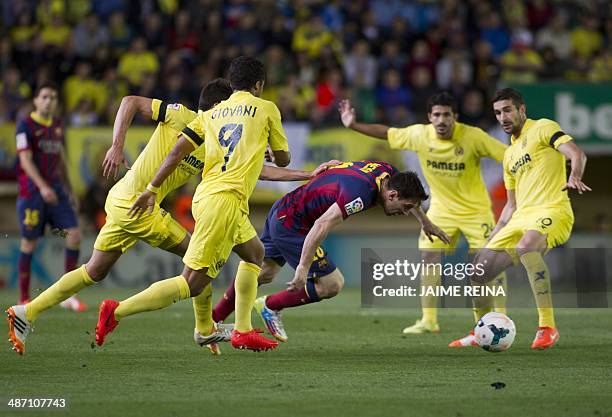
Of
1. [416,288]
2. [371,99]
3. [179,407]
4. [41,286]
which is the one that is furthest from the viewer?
[371,99]

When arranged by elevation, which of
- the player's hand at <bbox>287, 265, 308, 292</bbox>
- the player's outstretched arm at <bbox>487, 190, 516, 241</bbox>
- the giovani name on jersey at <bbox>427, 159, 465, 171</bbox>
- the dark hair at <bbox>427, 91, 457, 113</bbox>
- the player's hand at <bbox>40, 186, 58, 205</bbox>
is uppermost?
the dark hair at <bbox>427, 91, 457, 113</bbox>

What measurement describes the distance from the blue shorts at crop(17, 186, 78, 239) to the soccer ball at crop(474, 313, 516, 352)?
5.31 m

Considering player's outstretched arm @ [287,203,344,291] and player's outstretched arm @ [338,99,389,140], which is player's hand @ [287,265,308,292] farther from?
player's outstretched arm @ [338,99,389,140]

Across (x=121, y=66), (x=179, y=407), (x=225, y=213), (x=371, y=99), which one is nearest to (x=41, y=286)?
(x=121, y=66)

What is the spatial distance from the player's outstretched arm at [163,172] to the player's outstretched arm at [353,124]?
2887 mm

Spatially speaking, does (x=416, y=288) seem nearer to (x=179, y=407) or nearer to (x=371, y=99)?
(x=371, y=99)

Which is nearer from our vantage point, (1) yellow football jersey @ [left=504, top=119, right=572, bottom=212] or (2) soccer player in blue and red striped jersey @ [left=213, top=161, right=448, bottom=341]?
(2) soccer player in blue and red striped jersey @ [left=213, top=161, right=448, bottom=341]

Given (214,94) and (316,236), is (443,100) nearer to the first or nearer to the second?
(214,94)

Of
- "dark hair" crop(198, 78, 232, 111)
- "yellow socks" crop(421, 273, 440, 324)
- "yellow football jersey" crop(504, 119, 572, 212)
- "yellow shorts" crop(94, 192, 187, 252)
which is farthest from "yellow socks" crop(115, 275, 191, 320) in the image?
"yellow socks" crop(421, 273, 440, 324)

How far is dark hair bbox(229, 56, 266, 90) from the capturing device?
8055 millimetres

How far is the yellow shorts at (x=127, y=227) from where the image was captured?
27.3 feet

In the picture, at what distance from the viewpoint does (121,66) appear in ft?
59.2

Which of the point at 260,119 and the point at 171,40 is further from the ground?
the point at 171,40

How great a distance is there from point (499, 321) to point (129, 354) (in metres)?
2.88
